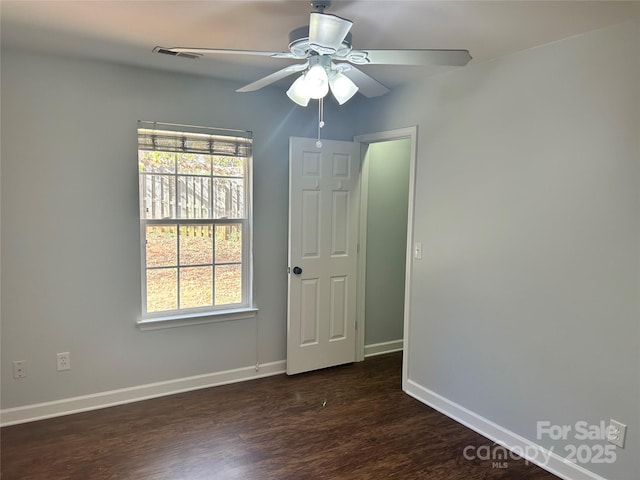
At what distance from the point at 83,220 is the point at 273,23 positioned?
182cm

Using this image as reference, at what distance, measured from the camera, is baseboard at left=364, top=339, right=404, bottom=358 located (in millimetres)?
4121

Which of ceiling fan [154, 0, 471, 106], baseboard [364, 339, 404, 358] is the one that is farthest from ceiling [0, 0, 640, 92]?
baseboard [364, 339, 404, 358]

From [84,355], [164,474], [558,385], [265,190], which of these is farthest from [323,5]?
[84,355]

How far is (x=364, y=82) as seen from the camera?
2266 mm

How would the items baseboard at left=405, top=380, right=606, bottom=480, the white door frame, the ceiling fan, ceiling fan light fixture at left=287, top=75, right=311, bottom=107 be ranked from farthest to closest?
the white door frame, baseboard at left=405, top=380, right=606, bottom=480, ceiling fan light fixture at left=287, top=75, right=311, bottom=107, the ceiling fan

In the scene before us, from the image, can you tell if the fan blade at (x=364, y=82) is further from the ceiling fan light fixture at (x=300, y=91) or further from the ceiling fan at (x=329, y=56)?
the ceiling fan light fixture at (x=300, y=91)

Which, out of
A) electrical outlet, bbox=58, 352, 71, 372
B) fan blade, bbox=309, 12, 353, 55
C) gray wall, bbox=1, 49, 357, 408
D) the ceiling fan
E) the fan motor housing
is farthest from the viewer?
electrical outlet, bbox=58, 352, 71, 372

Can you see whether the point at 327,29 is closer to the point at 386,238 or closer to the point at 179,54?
the point at 179,54

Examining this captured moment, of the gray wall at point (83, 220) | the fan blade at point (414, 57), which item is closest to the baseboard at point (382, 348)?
the gray wall at point (83, 220)

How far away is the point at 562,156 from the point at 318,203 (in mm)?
1857

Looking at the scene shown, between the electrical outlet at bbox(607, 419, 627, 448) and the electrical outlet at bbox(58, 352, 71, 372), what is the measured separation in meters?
3.27

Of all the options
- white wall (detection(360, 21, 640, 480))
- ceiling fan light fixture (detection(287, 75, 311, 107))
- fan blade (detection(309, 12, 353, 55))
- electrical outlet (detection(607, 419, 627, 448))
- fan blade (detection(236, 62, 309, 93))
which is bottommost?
electrical outlet (detection(607, 419, 627, 448))

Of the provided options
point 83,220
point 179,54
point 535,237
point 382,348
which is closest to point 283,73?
point 179,54

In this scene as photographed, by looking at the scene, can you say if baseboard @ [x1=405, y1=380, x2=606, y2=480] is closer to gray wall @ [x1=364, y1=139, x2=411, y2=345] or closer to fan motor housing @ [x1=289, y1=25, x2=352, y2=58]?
gray wall @ [x1=364, y1=139, x2=411, y2=345]
